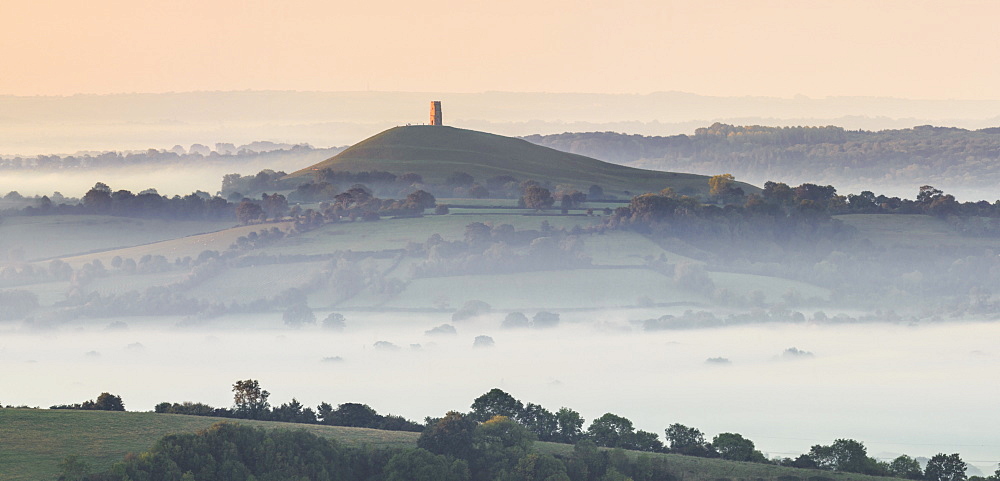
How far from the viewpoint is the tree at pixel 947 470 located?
108 meters

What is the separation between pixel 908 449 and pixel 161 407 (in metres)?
105

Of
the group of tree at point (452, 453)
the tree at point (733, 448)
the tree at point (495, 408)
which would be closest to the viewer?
the group of tree at point (452, 453)

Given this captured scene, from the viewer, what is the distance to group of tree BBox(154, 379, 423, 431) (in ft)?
389

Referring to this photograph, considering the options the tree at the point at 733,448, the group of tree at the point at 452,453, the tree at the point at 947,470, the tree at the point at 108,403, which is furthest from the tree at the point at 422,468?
the tree at the point at 947,470

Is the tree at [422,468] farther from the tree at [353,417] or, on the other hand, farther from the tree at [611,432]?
the tree at [353,417]

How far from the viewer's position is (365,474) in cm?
9950

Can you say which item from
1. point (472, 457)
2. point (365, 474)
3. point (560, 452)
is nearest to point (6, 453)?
point (365, 474)

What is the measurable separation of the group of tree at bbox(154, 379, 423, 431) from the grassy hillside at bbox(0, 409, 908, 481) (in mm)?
7444

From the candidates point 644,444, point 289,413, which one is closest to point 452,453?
point 644,444

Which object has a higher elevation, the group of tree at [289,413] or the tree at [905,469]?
the group of tree at [289,413]

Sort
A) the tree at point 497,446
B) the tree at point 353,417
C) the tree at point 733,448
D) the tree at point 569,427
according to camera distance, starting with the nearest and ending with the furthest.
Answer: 1. the tree at point 497,446
2. the tree at point 733,448
3. the tree at point 569,427
4. the tree at point 353,417

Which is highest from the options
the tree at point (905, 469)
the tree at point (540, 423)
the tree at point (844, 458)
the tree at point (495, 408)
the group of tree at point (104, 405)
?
the group of tree at point (104, 405)

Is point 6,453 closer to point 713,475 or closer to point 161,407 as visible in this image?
point 161,407

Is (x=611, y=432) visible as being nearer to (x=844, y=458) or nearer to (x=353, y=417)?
(x=844, y=458)
